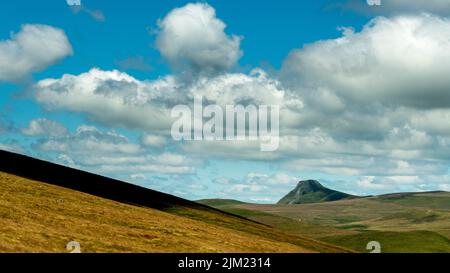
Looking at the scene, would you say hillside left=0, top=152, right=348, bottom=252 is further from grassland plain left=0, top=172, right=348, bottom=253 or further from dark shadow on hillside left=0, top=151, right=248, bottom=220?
dark shadow on hillside left=0, top=151, right=248, bottom=220

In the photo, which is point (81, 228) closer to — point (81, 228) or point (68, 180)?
point (81, 228)

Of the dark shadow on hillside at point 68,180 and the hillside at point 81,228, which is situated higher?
the dark shadow on hillside at point 68,180

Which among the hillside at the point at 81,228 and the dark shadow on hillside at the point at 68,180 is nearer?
the hillside at the point at 81,228

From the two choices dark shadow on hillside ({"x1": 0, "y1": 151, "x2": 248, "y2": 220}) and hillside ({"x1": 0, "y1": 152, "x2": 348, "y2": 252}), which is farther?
dark shadow on hillside ({"x1": 0, "y1": 151, "x2": 248, "y2": 220})

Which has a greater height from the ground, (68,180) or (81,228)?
(68,180)

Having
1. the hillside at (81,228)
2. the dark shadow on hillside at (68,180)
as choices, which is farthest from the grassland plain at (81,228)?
the dark shadow on hillside at (68,180)

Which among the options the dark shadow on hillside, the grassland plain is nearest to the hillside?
the grassland plain

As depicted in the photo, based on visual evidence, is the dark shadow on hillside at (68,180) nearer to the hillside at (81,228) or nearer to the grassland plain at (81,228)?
the hillside at (81,228)

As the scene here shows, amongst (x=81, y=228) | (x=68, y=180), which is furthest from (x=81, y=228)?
(x=68, y=180)

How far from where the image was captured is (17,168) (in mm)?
95250
